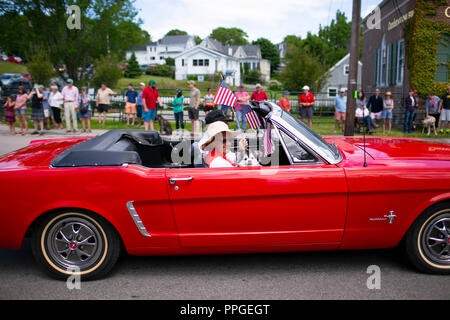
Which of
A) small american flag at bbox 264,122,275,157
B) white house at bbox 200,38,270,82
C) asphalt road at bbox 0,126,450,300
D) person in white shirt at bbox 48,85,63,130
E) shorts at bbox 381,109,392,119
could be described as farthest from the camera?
white house at bbox 200,38,270,82

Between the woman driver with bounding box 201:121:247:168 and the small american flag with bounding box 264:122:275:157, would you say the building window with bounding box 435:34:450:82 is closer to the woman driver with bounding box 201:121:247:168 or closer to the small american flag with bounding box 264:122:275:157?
the small american flag with bounding box 264:122:275:157

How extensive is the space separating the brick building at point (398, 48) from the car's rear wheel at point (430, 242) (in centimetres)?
1403

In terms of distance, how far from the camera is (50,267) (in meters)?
3.38

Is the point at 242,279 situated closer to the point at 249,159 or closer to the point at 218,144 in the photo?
the point at 249,159

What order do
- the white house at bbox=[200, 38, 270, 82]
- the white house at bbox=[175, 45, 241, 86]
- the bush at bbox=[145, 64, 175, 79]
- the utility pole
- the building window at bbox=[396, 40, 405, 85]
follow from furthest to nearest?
the white house at bbox=[200, 38, 270, 82] → the bush at bbox=[145, 64, 175, 79] → the white house at bbox=[175, 45, 241, 86] → the building window at bbox=[396, 40, 405, 85] → the utility pole

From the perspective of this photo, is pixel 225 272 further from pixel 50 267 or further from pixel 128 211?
pixel 50 267

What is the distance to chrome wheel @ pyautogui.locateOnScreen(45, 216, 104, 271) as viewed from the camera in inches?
131

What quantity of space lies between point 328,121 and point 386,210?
656 inches

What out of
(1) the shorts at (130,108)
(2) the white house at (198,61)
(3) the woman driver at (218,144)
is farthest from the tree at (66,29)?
(2) the white house at (198,61)

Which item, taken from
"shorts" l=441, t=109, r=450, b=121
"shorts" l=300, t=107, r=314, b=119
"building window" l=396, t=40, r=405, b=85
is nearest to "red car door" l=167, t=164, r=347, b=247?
"shorts" l=300, t=107, r=314, b=119

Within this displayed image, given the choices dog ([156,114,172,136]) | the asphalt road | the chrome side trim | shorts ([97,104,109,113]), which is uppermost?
shorts ([97,104,109,113])

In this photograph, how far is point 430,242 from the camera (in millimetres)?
3436

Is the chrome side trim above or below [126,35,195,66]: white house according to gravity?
below

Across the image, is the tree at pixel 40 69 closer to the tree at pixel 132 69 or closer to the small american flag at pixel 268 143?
the small american flag at pixel 268 143
